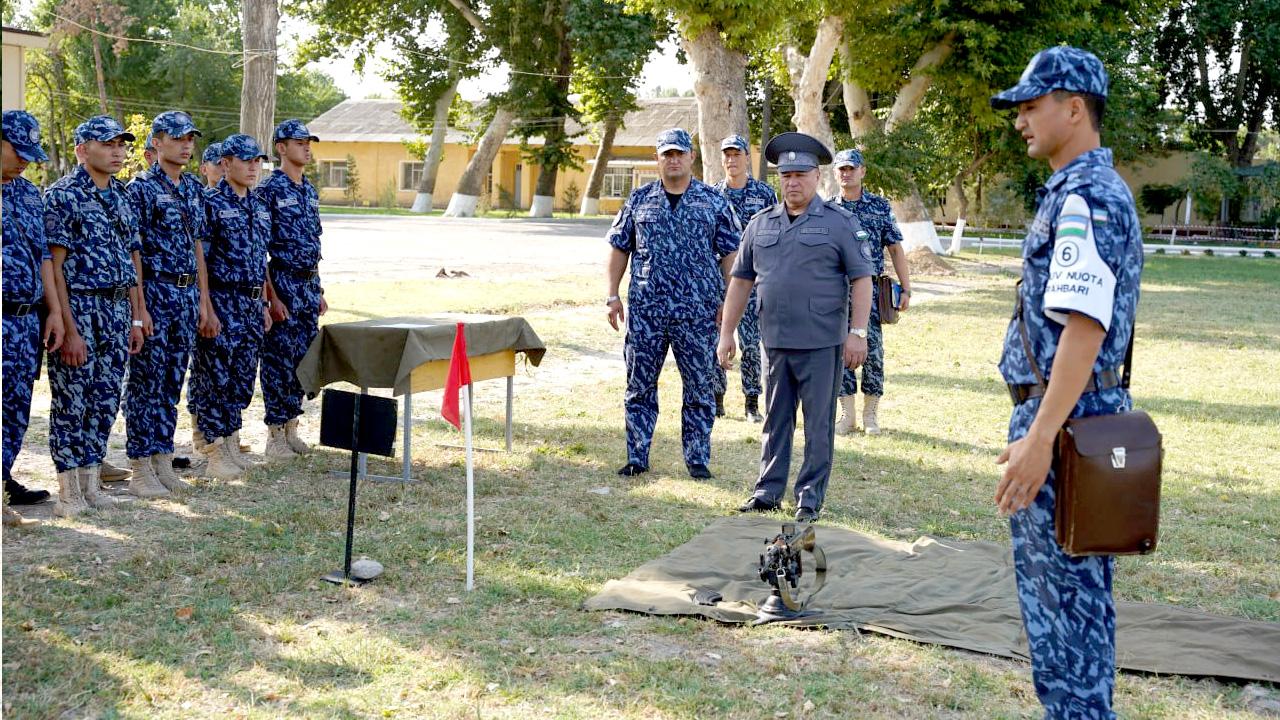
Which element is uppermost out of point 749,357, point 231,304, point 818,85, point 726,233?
point 818,85

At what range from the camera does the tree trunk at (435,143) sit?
1873 inches

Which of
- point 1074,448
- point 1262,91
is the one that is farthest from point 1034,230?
point 1262,91

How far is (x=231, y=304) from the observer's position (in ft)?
24.9

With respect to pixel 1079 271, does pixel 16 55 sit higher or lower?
higher

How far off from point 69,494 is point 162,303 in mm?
1219

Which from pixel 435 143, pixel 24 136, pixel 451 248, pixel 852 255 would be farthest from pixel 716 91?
pixel 435 143

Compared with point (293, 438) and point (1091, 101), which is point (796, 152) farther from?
point (293, 438)

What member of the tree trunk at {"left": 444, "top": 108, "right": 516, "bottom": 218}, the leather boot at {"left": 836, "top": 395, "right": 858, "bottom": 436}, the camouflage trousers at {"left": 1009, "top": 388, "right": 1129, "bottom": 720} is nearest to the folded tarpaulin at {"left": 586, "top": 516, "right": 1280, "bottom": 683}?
the camouflage trousers at {"left": 1009, "top": 388, "right": 1129, "bottom": 720}

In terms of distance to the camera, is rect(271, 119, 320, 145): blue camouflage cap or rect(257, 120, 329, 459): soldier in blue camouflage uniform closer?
rect(271, 119, 320, 145): blue camouflage cap

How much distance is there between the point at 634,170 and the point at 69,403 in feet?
178

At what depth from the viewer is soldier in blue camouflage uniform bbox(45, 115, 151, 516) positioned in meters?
6.30

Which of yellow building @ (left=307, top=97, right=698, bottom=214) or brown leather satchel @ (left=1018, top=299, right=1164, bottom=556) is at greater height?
yellow building @ (left=307, top=97, right=698, bottom=214)

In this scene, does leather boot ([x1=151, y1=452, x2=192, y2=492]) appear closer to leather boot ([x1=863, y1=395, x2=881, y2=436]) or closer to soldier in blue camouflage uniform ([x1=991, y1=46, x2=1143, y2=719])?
leather boot ([x1=863, y1=395, x2=881, y2=436])

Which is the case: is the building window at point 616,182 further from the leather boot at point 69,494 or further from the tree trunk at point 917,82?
the leather boot at point 69,494
